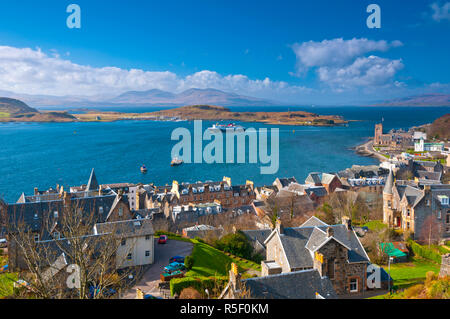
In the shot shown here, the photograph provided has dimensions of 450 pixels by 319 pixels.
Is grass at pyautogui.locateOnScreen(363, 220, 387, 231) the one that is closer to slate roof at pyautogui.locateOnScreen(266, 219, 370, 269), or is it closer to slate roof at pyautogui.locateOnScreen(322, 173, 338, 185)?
slate roof at pyautogui.locateOnScreen(266, 219, 370, 269)

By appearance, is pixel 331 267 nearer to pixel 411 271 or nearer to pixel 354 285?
pixel 354 285

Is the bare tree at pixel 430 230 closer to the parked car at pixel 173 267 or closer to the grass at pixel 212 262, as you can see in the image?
the grass at pixel 212 262

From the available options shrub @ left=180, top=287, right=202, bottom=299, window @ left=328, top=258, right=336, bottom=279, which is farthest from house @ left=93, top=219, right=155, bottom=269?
window @ left=328, top=258, right=336, bottom=279

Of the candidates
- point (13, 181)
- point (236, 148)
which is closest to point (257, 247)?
point (13, 181)

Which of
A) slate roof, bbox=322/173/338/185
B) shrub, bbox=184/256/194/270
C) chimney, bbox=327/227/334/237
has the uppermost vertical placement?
chimney, bbox=327/227/334/237

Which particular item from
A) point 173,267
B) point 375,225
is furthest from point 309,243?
point 375,225

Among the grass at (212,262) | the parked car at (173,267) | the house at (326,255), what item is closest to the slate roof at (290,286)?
the house at (326,255)
